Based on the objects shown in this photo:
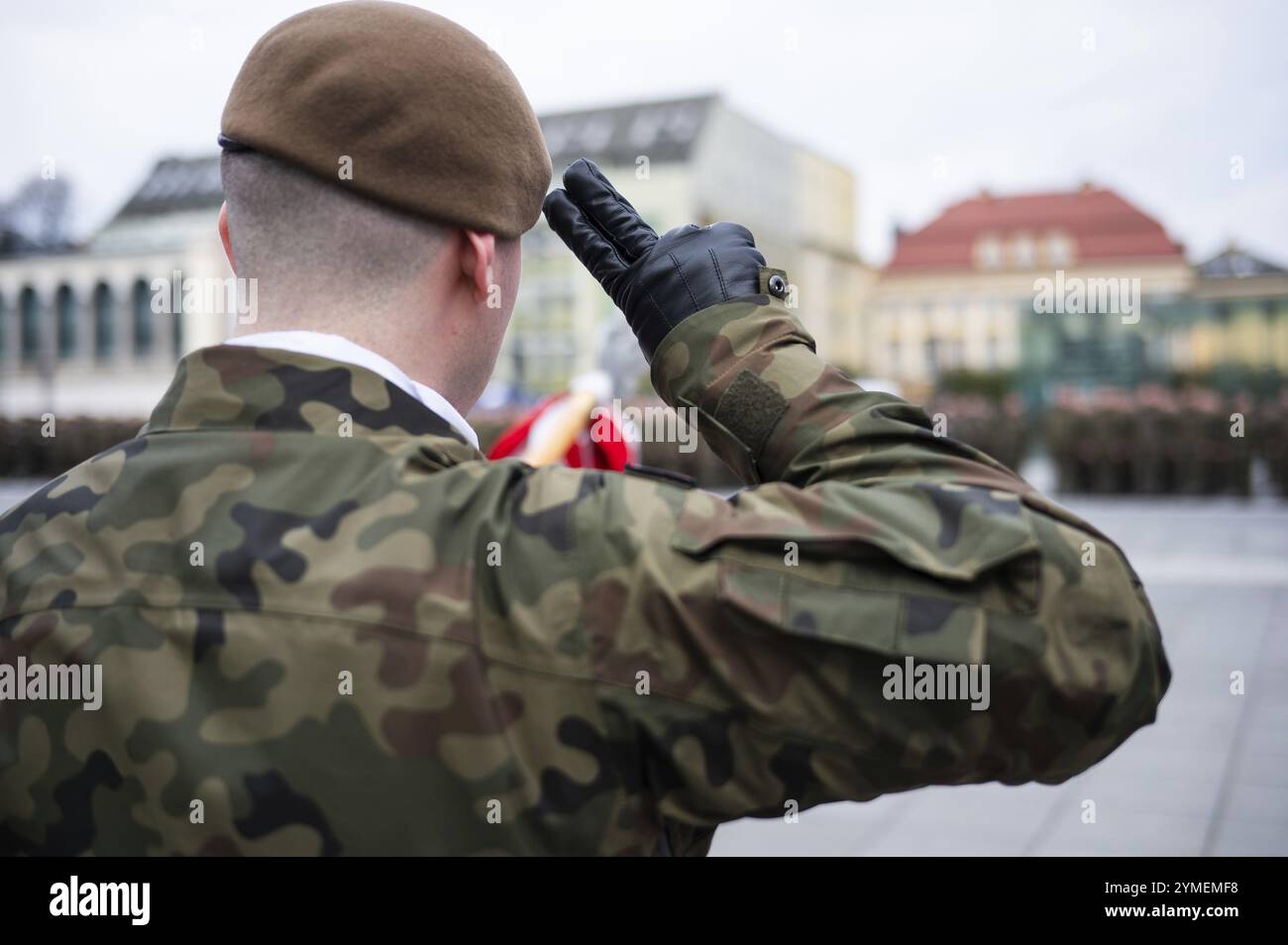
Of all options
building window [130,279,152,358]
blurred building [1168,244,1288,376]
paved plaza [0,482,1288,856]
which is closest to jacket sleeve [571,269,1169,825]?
paved plaza [0,482,1288,856]

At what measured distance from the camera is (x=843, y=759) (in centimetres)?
111

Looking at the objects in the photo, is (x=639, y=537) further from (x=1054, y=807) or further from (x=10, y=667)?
(x=1054, y=807)

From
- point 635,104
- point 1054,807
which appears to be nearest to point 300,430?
point 1054,807

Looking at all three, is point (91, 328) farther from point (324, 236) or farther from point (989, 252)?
point (324, 236)

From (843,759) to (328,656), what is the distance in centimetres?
49

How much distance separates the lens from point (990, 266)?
187ft

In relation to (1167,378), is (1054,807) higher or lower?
lower

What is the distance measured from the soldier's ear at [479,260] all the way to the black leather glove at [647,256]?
0.19 metres

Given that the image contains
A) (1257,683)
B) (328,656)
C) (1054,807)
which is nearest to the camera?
(328,656)

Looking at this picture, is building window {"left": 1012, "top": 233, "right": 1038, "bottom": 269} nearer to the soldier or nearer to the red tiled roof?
the red tiled roof

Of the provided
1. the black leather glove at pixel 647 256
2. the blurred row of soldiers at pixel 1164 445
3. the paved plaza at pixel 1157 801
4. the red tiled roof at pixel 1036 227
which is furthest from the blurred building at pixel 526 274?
the black leather glove at pixel 647 256

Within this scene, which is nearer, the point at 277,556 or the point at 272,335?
the point at 277,556

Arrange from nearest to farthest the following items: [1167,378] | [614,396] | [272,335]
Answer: [272,335], [614,396], [1167,378]

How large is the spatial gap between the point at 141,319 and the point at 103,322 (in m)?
1.89
